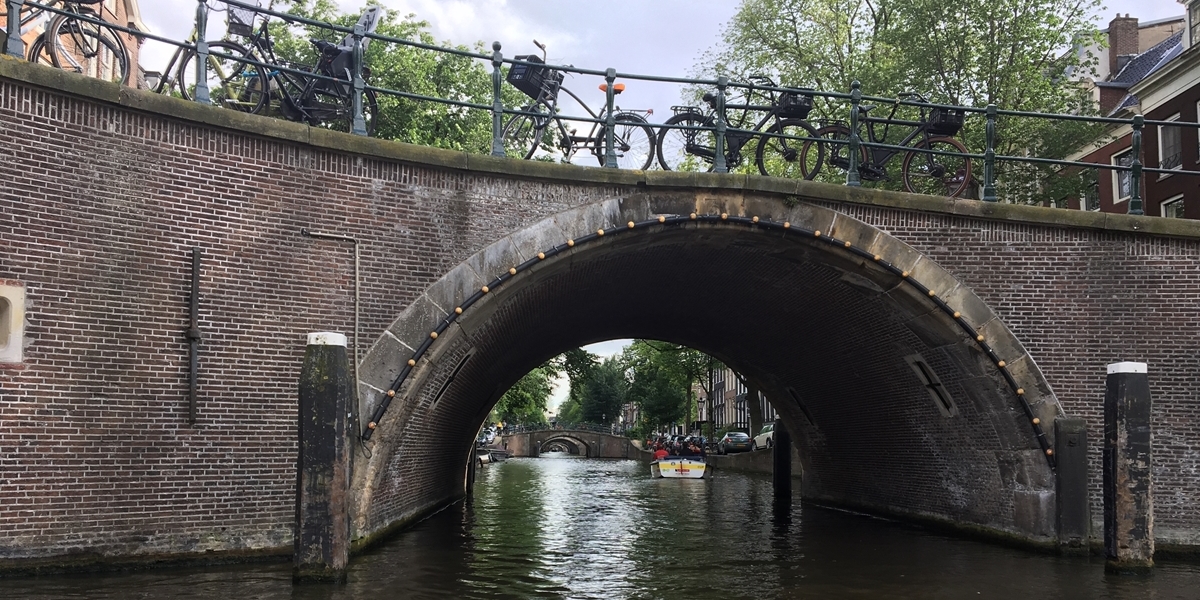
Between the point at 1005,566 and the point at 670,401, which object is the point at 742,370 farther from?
the point at 670,401

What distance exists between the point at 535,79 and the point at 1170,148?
21820mm

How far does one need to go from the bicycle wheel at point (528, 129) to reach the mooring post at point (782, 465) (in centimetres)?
1214

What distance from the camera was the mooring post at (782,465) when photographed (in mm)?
23484

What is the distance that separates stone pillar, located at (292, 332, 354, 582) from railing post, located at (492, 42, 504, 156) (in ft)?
11.2

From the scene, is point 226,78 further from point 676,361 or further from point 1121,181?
point 676,361

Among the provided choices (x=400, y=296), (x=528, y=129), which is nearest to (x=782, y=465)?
(x=528, y=129)

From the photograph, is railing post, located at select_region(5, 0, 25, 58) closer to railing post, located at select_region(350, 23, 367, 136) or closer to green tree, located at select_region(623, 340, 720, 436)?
railing post, located at select_region(350, 23, 367, 136)

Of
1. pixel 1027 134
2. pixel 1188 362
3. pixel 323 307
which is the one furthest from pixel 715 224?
pixel 1027 134

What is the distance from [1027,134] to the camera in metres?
24.5

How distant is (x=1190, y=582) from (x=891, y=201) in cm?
539

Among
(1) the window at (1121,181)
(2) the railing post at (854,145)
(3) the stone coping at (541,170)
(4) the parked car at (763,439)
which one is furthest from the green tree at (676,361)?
(2) the railing post at (854,145)

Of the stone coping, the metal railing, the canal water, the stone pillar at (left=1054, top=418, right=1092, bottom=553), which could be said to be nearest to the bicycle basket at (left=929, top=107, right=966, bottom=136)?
the metal railing

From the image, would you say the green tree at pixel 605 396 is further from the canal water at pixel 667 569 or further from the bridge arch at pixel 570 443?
the canal water at pixel 667 569

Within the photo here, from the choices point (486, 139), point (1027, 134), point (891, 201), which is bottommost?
point (891, 201)
